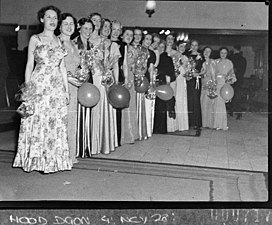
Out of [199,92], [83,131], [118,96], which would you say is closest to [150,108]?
[118,96]

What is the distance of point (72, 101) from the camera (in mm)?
2424

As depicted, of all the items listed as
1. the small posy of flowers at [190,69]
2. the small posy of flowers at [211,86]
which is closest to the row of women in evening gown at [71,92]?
the small posy of flowers at [190,69]

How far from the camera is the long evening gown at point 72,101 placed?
7.90ft

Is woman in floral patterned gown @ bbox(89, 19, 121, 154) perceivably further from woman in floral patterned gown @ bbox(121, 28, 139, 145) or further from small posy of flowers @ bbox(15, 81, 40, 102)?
small posy of flowers @ bbox(15, 81, 40, 102)

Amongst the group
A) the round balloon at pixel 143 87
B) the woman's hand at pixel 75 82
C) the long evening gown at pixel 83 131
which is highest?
the woman's hand at pixel 75 82

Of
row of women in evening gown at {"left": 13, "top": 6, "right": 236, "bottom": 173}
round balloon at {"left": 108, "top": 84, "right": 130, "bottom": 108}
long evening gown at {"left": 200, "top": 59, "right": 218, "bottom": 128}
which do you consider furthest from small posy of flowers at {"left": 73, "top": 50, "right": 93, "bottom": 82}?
long evening gown at {"left": 200, "top": 59, "right": 218, "bottom": 128}

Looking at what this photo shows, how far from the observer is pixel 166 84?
2521 millimetres

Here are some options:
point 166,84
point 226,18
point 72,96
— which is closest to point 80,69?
point 72,96

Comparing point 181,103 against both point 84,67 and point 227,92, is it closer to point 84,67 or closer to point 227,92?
point 227,92

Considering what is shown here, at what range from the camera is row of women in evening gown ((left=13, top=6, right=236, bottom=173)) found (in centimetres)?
238

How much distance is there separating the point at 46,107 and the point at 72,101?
148 mm

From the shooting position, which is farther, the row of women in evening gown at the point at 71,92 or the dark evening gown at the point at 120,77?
the dark evening gown at the point at 120,77

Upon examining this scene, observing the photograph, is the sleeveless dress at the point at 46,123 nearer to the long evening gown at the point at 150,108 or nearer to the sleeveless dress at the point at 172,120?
the long evening gown at the point at 150,108

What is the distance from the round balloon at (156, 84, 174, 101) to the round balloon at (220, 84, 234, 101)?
295 millimetres
